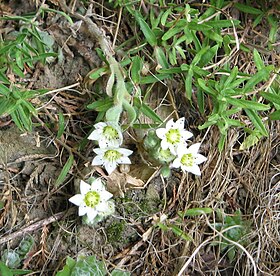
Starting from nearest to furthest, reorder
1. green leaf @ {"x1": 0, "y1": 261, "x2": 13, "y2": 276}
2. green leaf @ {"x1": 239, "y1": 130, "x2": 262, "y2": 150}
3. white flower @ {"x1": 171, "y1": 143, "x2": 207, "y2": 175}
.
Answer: green leaf @ {"x1": 0, "y1": 261, "x2": 13, "y2": 276} → white flower @ {"x1": 171, "y1": 143, "x2": 207, "y2": 175} → green leaf @ {"x1": 239, "y1": 130, "x2": 262, "y2": 150}

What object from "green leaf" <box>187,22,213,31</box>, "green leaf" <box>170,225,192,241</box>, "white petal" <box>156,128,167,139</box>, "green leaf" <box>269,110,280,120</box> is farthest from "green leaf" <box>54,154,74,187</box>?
"green leaf" <box>269,110,280,120</box>

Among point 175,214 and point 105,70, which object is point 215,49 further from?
point 175,214

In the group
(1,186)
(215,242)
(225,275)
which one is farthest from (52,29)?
(225,275)

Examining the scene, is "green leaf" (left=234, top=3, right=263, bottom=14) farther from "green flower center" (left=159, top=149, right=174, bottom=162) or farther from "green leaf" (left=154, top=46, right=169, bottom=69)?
"green flower center" (left=159, top=149, right=174, bottom=162)

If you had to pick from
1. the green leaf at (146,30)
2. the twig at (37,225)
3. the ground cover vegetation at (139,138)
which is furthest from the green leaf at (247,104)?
the twig at (37,225)

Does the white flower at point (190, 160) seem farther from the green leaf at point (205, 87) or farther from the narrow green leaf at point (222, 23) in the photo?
the narrow green leaf at point (222, 23)

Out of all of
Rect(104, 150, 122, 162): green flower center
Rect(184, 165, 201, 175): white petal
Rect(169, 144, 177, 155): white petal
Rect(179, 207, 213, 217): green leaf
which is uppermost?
Rect(169, 144, 177, 155): white petal

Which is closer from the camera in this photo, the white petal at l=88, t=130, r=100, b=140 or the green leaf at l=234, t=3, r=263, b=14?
the white petal at l=88, t=130, r=100, b=140
